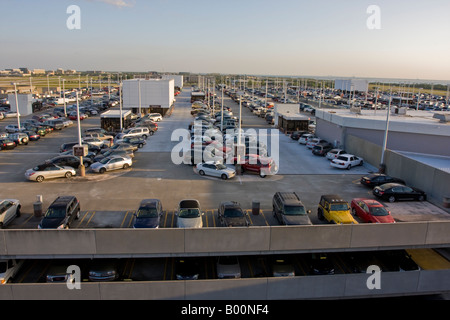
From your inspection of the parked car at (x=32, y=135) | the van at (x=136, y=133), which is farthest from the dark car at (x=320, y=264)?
the parked car at (x=32, y=135)

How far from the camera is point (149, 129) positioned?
41875 mm

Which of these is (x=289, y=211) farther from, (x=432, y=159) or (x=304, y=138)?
(x=304, y=138)

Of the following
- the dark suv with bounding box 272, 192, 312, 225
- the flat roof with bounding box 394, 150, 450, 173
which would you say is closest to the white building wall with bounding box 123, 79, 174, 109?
the flat roof with bounding box 394, 150, 450, 173

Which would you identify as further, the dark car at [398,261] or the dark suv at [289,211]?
the dark suv at [289,211]

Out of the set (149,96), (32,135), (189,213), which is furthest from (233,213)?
(149,96)

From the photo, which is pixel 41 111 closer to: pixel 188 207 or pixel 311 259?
pixel 188 207

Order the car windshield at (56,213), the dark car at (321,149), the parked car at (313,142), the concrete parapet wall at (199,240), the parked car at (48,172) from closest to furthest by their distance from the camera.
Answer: the concrete parapet wall at (199,240)
the car windshield at (56,213)
the parked car at (48,172)
the dark car at (321,149)
the parked car at (313,142)

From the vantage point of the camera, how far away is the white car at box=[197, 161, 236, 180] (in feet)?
81.9

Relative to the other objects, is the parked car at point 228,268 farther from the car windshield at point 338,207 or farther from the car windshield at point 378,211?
the car windshield at point 378,211

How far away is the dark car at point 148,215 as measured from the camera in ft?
53.3

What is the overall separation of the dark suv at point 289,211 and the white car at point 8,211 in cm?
1317

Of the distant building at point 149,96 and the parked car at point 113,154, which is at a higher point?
the distant building at point 149,96

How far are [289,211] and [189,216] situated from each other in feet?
16.0
